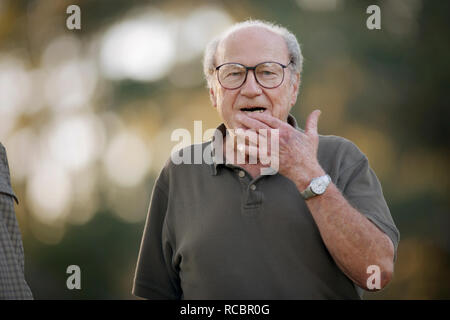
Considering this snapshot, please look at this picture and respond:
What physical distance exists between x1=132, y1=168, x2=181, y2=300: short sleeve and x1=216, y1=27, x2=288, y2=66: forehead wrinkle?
0.76 meters

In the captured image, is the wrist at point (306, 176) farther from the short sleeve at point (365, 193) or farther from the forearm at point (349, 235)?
the short sleeve at point (365, 193)

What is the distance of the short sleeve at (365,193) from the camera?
90.9 inches

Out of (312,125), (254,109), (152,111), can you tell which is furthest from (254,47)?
(152,111)

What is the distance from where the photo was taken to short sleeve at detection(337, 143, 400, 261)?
2308 mm

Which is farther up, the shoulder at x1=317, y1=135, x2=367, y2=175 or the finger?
the finger

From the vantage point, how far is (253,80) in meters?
2.63

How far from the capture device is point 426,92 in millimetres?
8938

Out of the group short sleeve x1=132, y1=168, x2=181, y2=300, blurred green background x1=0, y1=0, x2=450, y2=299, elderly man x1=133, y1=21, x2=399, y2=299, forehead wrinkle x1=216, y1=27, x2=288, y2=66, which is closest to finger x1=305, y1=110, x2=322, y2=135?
elderly man x1=133, y1=21, x2=399, y2=299

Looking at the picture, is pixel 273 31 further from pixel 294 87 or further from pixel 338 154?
pixel 338 154

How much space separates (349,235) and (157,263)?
3.12ft

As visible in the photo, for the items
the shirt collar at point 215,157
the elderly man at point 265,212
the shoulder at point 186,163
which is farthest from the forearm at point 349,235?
the shoulder at point 186,163

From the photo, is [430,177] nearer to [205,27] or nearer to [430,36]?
[430,36]

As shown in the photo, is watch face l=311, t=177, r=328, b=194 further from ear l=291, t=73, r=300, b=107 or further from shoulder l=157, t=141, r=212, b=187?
ear l=291, t=73, r=300, b=107
